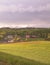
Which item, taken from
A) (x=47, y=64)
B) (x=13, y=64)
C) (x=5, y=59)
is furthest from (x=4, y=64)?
(x=47, y=64)

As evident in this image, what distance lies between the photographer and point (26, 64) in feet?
57.0

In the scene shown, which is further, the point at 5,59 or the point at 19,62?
the point at 5,59

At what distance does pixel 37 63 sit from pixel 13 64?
6.70 ft

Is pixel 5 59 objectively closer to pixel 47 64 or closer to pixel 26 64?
pixel 26 64

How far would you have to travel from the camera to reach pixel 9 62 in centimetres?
1808

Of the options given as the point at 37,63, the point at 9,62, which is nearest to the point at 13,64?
the point at 9,62

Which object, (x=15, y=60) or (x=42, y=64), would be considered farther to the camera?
(x=15, y=60)

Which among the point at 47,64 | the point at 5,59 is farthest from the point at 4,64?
the point at 47,64

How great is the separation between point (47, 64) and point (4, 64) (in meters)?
3.63

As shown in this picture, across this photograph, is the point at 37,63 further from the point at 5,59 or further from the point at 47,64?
the point at 5,59

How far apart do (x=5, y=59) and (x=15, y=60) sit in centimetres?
124

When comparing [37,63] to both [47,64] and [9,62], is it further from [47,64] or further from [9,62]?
[9,62]

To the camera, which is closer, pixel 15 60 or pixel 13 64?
pixel 13 64

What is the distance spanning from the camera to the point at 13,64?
17.5 metres
